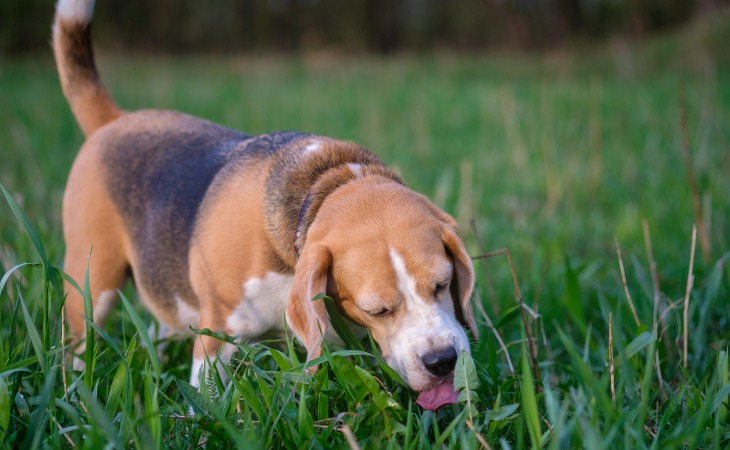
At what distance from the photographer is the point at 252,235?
9.96 ft

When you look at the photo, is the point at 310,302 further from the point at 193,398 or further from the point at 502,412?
the point at 502,412

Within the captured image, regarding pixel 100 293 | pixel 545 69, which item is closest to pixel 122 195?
pixel 100 293

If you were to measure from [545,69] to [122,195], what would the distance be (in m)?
13.9

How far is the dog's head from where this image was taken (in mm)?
2568

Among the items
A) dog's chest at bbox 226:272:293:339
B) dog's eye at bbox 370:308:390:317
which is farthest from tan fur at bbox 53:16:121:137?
dog's eye at bbox 370:308:390:317

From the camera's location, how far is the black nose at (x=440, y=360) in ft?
8.27

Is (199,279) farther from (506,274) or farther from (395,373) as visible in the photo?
(506,274)

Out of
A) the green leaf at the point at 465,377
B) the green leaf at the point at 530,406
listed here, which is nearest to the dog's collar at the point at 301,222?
the green leaf at the point at 465,377

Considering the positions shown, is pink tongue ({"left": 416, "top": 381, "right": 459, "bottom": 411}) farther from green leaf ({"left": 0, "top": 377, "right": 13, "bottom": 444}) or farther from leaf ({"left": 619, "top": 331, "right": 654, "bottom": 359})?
green leaf ({"left": 0, "top": 377, "right": 13, "bottom": 444})

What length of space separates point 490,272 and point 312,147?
82.5 inches

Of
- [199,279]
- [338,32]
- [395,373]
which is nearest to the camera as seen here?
[395,373]

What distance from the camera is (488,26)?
28266mm

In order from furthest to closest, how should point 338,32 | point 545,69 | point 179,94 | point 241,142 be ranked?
point 338,32 → point 545,69 → point 179,94 → point 241,142

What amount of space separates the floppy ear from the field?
14 cm
